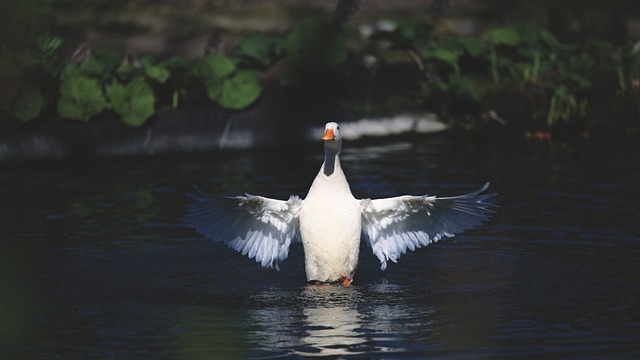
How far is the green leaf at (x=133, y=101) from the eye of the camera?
11.8 metres

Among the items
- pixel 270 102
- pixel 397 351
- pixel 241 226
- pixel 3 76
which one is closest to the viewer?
pixel 3 76

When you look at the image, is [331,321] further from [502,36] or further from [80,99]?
[502,36]

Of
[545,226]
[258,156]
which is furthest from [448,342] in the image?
[258,156]

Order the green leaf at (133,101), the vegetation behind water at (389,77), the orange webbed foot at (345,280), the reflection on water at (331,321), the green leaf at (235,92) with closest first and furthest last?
the reflection on water at (331,321) < the orange webbed foot at (345,280) < the green leaf at (133,101) < the vegetation behind water at (389,77) < the green leaf at (235,92)

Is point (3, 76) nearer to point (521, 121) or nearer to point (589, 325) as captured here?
point (589, 325)

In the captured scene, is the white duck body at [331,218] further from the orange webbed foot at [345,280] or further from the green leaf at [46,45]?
the green leaf at [46,45]

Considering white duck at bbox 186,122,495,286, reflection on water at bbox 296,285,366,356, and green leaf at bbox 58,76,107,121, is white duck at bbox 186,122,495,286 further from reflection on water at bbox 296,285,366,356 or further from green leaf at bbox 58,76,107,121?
green leaf at bbox 58,76,107,121

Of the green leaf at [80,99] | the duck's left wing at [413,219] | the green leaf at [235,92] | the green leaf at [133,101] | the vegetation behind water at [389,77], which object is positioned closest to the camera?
the duck's left wing at [413,219]

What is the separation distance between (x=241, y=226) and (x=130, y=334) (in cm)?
152

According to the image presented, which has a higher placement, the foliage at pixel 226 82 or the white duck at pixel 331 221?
the foliage at pixel 226 82

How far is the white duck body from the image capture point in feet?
22.0

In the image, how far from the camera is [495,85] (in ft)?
44.2

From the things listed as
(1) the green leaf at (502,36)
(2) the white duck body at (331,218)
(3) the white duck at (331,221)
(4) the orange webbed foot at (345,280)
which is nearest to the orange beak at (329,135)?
(3) the white duck at (331,221)

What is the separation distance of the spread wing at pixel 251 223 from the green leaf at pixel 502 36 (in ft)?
24.8
